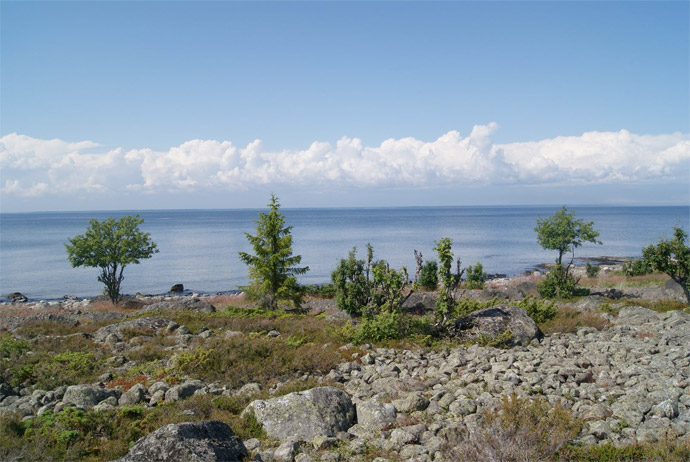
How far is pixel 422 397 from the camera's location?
8.81 m

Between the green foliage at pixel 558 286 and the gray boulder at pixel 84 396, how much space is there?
25969mm

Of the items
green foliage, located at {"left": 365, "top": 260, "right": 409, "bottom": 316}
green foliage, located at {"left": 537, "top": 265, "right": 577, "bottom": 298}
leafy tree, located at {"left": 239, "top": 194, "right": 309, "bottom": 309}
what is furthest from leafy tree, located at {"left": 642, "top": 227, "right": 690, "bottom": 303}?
leafy tree, located at {"left": 239, "top": 194, "right": 309, "bottom": 309}

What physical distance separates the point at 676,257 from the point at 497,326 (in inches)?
553

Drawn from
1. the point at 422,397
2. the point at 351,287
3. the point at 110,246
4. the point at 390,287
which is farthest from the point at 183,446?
the point at 110,246

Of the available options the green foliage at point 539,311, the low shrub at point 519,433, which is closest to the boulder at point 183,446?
the low shrub at point 519,433

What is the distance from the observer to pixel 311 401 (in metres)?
8.77

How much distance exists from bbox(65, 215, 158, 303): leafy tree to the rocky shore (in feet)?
76.5

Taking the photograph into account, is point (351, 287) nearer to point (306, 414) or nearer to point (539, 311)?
point (539, 311)

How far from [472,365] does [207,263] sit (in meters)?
66.9

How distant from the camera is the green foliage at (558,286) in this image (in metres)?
28.2

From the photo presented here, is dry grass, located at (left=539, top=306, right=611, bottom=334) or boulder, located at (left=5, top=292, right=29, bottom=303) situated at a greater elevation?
dry grass, located at (left=539, top=306, right=611, bottom=334)

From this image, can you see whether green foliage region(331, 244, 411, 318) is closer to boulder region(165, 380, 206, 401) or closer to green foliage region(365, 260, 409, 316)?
green foliage region(365, 260, 409, 316)

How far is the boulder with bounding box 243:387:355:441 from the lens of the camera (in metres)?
8.20

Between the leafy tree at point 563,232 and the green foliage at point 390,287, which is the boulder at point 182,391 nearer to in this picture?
the green foliage at point 390,287
